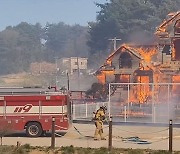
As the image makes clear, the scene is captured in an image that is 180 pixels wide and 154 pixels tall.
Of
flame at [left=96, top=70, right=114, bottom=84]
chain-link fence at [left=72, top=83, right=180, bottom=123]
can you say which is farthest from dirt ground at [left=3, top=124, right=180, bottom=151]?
flame at [left=96, top=70, right=114, bottom=84]

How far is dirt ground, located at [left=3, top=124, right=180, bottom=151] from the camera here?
20422mm

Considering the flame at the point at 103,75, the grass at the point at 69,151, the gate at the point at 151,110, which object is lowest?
the grass at the point at 69,151

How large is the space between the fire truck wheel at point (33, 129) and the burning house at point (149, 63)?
19893 millimetres

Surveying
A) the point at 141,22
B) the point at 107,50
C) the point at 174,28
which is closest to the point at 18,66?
the point at 107,50

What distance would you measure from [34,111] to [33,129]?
904 mm

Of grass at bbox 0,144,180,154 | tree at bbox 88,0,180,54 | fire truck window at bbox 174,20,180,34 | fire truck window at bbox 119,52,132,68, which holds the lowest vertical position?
grass at bbox 0,144,180,154

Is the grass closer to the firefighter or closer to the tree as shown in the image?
the firefighter

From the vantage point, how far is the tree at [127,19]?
97688 mm

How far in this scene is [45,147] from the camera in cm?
1878

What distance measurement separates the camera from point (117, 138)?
23.2 meters

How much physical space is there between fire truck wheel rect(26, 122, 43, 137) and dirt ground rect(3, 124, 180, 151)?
389 millimetres

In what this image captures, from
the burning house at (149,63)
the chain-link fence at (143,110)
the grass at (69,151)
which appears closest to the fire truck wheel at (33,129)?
the grass at (69,151)

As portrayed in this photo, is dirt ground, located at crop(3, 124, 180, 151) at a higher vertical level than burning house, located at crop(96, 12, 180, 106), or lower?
lower

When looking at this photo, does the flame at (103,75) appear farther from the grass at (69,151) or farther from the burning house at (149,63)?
the grass at (69,151)
